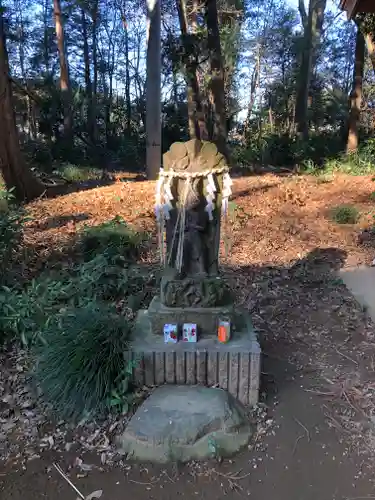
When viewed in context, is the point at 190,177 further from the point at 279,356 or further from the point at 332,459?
the point at 332,459

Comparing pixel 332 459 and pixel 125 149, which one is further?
pixel 125 149

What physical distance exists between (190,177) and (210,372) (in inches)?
56.3

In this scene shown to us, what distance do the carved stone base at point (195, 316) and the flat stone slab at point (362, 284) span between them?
214 cm

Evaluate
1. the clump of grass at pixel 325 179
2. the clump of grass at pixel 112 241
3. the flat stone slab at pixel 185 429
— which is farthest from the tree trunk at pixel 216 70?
the flat stone slab at pixel 185 429

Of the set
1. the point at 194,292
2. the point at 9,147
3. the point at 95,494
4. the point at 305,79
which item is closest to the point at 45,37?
the point at 305,79

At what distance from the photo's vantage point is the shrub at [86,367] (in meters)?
2.82

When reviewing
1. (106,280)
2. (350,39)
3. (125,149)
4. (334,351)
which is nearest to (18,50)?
(125,149)

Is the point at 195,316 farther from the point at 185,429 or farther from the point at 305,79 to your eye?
the point at 305,79

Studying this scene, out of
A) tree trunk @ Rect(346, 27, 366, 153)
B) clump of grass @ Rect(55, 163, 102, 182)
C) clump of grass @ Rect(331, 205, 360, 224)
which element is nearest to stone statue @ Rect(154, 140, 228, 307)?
clump of grass @ Rect(331, 205, 360, 224)

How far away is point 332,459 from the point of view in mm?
2498

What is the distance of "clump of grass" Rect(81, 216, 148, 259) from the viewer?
5219mm

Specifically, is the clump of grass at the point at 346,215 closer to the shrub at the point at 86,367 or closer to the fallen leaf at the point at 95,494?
the shrub at the point at 86,367

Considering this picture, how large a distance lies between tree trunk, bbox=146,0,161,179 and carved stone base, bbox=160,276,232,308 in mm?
7443

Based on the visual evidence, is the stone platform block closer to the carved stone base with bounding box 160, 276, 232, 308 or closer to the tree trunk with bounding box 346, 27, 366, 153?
the carved stone base with bounding box 160, 276, 232, 308
